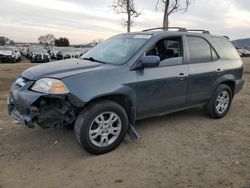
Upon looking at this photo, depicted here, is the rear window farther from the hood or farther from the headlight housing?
the headlight housing

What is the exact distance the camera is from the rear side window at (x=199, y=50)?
5.51 metres

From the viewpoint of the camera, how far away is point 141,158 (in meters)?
4.20

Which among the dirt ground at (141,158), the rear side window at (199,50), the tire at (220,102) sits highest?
the rear side window at (199,50)

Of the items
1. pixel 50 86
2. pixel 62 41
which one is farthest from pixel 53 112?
pixel 62 41

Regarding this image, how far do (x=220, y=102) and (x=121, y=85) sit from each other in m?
2.69

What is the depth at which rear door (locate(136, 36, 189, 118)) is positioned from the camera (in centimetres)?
474

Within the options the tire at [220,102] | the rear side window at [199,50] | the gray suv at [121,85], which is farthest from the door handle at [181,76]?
the tire at [220,102]

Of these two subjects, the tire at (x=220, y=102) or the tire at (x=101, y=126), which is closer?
the tire at (x=101, y=126)

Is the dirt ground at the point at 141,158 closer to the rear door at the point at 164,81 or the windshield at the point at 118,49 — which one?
the rear door at the point at 164,81

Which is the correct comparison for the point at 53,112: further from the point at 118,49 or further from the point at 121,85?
the point at 118,49

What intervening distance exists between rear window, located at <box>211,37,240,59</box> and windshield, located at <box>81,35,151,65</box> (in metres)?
1.79

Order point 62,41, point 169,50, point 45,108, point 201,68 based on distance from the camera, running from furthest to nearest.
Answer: point 62,41 → point 201,68 → point 169,50 → point 45,108

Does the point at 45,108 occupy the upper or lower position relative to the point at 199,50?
lower

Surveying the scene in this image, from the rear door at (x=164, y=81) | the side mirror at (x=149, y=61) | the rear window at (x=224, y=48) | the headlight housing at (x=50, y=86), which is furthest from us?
the rear window at (x=224, y=48)
